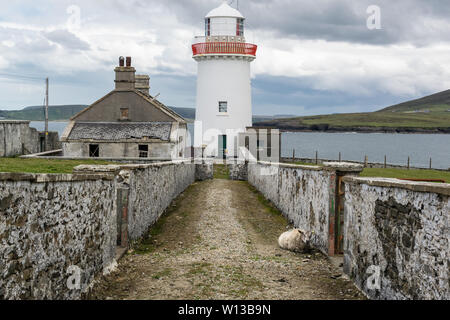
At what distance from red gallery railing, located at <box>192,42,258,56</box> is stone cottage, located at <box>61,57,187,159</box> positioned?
6.96 metres

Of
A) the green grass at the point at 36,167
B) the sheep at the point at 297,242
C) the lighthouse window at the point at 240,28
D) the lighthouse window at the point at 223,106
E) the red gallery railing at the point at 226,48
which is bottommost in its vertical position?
the sheep at the point at 297,242

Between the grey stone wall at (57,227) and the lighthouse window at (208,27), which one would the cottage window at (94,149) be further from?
the grey stone wall at (57,227)

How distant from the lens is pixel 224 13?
135 ft

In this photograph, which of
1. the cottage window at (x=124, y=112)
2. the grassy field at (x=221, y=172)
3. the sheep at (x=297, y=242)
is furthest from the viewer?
the cottage window at (x=124, y=112)

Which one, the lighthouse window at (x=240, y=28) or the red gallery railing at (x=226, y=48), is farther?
the lighthouse window at (x=240, y=28)

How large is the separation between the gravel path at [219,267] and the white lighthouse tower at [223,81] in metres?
25.6

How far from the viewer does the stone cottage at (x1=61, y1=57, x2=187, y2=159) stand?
113 ft

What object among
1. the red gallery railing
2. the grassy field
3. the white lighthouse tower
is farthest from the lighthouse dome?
the grassy field

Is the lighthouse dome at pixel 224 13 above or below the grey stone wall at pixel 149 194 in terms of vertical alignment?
above

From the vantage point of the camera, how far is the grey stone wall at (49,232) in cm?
534

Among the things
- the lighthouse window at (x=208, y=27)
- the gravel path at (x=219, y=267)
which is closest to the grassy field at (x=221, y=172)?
the lighthouse window at (x=208, y=27)
